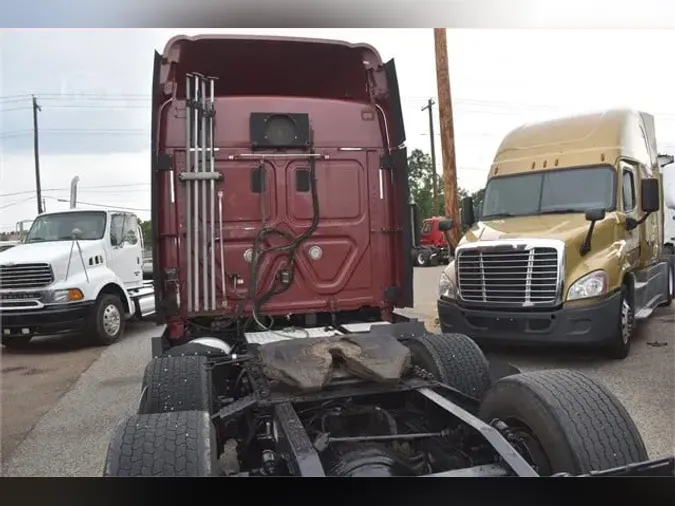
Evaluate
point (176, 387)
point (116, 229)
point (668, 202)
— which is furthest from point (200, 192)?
point (668, 202)

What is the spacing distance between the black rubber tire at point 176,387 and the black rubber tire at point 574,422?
4.77ft

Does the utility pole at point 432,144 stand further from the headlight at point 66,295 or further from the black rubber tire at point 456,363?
the headlight at point 66,295

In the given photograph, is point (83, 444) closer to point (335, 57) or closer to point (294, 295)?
point (294, 295)

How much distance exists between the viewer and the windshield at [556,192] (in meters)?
5.94

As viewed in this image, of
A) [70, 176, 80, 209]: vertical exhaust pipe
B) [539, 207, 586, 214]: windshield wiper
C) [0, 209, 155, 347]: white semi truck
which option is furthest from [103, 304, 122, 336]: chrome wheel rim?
[539, 207, 586, 214]: windshield wiper

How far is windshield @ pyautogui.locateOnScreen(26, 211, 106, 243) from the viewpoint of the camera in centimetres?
709

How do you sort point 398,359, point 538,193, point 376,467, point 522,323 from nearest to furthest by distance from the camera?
point 376,467 → point 398,359 → point 522,323 → point 538,193

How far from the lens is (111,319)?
7.71 meters

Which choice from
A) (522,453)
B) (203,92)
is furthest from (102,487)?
(203,92)

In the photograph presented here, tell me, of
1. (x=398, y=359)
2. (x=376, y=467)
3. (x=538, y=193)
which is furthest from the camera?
(x=538, y=193)

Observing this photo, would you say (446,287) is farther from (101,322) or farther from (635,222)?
(101,322)

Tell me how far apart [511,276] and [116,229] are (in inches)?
227

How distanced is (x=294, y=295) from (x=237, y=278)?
0.42 meters

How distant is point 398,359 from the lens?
2812 millimetres
